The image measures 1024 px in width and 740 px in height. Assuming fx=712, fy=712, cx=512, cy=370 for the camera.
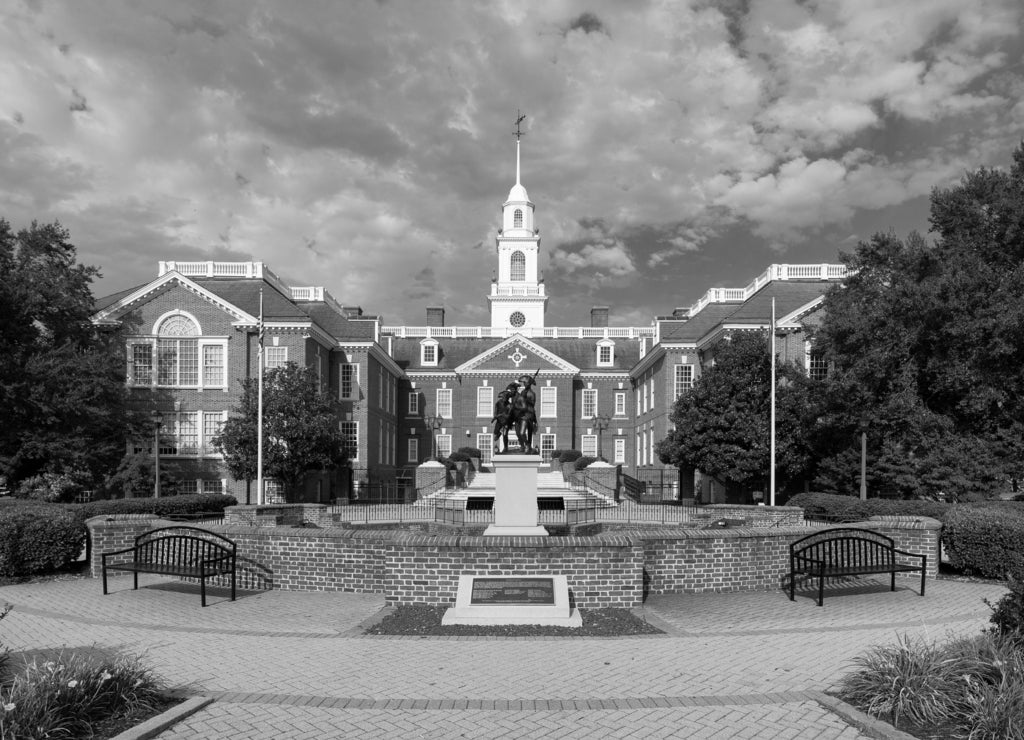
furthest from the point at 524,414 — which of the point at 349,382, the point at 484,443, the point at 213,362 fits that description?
the point at 484,443

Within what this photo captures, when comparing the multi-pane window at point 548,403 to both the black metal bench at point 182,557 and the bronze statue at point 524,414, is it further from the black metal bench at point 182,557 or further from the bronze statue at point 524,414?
the black metal bench at point 182,557

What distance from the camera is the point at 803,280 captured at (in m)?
39.3

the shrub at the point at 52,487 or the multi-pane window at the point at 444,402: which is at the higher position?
the multi-pane window at the point at 444,402

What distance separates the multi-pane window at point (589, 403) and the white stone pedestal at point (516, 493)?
40.8 m

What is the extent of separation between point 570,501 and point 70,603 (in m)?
20.9

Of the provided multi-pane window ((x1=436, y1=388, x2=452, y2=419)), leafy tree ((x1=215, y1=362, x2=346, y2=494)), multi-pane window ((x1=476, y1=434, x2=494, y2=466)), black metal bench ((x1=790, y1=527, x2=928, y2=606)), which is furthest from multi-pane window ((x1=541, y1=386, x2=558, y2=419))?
black metal bench ((x1=790, y1=527, x2=928, y2=606))

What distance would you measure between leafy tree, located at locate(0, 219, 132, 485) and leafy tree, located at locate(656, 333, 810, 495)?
2550 cm

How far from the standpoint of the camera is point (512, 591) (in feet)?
29.2

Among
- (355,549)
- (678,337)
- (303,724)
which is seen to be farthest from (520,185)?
(303,724)

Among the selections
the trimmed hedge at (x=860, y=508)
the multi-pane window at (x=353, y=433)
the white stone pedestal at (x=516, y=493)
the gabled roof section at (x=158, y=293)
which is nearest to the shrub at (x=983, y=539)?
the trimmed hedge at (x=860, y=508)

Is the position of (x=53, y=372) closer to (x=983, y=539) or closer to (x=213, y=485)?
(x=213, y=485)

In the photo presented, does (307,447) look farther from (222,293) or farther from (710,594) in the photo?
(710,594)

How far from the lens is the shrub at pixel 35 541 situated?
1204 centimetres

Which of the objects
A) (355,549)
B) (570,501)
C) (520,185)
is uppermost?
(520,185)
